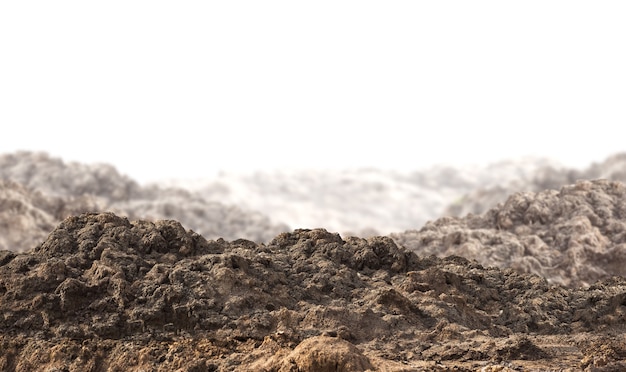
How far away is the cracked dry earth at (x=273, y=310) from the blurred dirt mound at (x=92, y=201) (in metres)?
7.67

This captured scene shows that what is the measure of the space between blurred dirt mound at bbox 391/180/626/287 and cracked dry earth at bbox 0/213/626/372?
3380 millimetres

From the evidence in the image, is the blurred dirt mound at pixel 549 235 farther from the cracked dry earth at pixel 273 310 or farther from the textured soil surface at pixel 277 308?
the cracked dry earth at pixel 273 310

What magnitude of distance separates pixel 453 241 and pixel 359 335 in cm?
541

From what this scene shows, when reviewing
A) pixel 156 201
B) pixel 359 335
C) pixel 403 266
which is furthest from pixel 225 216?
pixel 359 335

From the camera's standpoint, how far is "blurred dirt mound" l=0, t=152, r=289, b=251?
14369 mm

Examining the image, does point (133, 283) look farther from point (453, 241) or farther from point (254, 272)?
point (453, 241)

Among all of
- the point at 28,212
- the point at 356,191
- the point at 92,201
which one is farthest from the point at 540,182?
the point at 356,191

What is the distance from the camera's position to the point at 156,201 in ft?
59.1

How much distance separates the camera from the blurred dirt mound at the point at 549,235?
1039cm

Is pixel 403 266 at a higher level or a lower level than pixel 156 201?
higher

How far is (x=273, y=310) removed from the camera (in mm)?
5961

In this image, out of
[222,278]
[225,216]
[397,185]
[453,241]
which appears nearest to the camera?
[222,278]

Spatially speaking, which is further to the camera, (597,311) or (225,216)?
(225,216)

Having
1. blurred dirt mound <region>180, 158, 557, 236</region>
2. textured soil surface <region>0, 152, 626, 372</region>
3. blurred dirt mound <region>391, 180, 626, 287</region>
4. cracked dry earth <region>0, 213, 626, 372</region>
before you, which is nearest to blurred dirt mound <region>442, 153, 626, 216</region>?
blurred dirt mound <region>180, 158, 557, 236</region>
